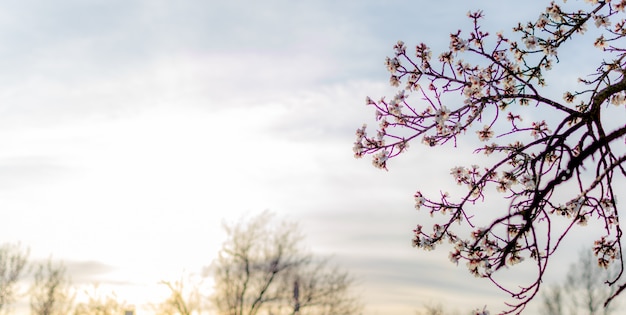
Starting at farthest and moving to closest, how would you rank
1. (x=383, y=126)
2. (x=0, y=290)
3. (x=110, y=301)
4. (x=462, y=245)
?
(x=0, y=290) < (x=110, y=301) < (x=383, y=126) < (x=462, y=245)

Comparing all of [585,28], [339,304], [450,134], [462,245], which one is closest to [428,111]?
[450,134]

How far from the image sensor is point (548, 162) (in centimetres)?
702

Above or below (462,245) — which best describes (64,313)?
above

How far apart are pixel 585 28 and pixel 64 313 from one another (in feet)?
95.8

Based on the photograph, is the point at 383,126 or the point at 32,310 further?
the point at 32,310

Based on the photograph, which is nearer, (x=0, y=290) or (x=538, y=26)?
(x=538, y=26)

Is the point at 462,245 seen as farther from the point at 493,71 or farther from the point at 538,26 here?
the point at 538,26

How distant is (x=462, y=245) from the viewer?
6.57 m

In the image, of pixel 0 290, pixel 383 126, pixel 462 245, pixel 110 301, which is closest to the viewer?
pixel 462 245

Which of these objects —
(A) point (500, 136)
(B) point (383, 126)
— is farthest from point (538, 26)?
(B) point (383, 126)

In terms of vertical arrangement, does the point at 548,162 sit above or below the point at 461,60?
below

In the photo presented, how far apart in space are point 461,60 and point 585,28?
1.36m

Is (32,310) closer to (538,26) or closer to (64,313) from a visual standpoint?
(64,313)

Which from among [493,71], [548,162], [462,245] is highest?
[493,71]
